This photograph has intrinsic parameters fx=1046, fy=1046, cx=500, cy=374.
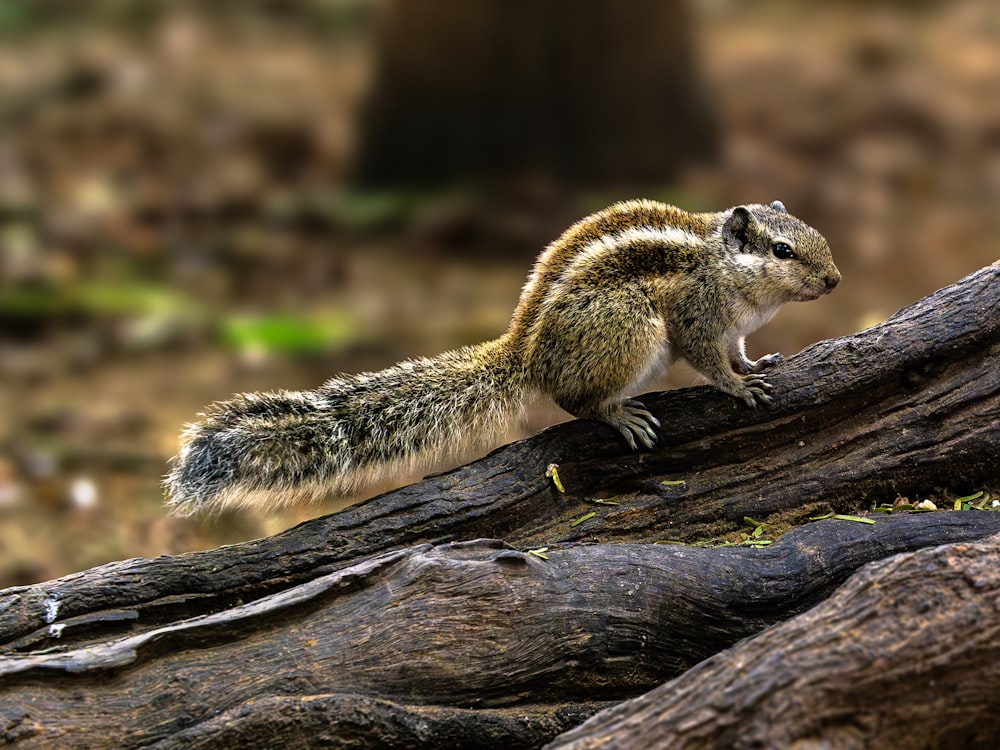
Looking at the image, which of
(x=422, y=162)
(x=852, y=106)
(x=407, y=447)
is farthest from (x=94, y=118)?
(x=407, y=447)

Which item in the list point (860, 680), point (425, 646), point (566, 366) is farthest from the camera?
point (566, 366)

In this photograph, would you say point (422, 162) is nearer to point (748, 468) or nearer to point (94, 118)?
point (94, 118)

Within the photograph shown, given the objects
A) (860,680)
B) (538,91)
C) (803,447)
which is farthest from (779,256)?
(538,91)

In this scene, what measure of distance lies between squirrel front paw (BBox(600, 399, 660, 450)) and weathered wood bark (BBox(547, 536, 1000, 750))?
Result: 2.83 ft

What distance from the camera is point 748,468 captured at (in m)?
2.79

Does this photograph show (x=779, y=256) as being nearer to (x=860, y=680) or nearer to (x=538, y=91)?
(x=860, y=680)

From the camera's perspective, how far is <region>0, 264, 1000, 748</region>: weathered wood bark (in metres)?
2.12

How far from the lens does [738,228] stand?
2.88 meters

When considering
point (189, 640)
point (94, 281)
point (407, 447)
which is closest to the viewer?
point (189, 640)

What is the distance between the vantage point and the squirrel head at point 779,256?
2.84m

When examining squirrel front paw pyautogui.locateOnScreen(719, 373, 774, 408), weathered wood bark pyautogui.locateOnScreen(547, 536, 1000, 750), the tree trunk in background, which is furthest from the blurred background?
weathered wood bark pyautogui.locateOnScreen(547, 536, 1000, 750)

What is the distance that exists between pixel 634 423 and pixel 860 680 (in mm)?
Answer: 1052

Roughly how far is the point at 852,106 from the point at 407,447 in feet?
18.8

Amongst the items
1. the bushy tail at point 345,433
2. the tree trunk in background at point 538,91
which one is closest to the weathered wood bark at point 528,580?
the bushy tail at point 345,433
